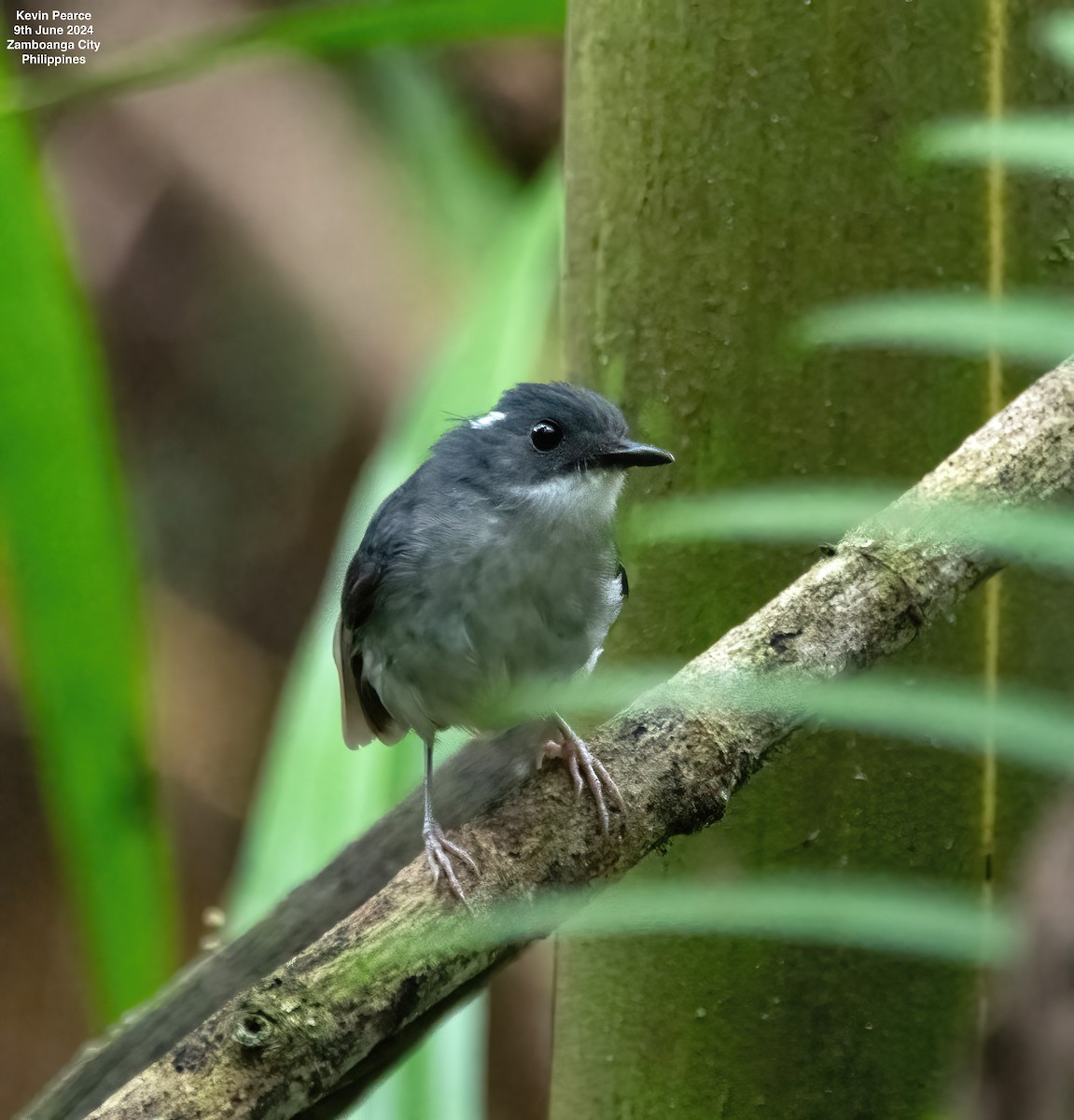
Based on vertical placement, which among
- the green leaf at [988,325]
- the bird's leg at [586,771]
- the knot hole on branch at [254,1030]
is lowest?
the bird's leg at [586,771]

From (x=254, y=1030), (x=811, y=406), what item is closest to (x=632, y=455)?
(x=811, y=406)

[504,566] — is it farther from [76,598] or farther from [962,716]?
[962,716]

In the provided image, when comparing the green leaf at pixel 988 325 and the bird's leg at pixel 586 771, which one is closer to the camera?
the green leaf at pixel 988 325

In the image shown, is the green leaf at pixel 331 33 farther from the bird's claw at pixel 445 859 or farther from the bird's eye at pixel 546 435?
the bird's claw at pixel 445 859

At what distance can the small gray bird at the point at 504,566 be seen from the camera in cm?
169

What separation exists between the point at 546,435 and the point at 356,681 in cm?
52

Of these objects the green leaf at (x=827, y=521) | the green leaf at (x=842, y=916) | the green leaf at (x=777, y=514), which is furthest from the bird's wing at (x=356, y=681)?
the green leaf at (x=777, y=514)

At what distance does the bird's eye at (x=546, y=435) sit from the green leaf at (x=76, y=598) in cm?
73

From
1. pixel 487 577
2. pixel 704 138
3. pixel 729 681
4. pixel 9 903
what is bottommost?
pixel 9 903

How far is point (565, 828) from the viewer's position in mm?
1368

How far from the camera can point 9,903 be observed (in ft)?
13.6

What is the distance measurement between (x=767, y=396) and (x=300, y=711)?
1045 mm

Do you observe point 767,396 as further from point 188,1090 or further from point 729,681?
A: point 188,1090

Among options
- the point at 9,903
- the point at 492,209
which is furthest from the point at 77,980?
the point at 492,209
